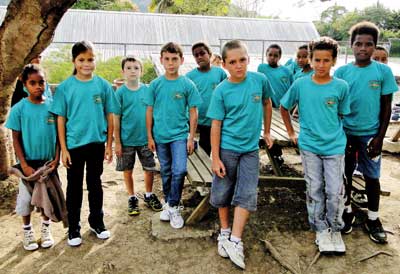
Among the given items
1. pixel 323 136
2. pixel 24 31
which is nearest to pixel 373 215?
pixel 323 136

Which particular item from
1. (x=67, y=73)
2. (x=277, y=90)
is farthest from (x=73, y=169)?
(x=67, y=73)

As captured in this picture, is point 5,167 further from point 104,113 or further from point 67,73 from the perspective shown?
point 67,73

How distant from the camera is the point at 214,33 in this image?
20094mm

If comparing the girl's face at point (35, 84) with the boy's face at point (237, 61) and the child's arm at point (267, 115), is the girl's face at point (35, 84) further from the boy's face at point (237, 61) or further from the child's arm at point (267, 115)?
the child's arm at point (267, 115)

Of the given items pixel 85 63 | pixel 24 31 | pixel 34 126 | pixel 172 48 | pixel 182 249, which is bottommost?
pixel 182 249

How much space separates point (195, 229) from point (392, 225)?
1.85 m

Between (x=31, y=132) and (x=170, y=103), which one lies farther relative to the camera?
(x=170, y=103)

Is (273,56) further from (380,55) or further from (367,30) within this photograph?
(367,30)

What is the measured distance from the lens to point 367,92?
3.02m

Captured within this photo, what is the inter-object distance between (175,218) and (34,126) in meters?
1.42

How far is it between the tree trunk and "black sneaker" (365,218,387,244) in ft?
10.6

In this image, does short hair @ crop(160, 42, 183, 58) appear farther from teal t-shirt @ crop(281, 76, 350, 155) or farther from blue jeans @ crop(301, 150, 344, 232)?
blue jeans @ crop(301, 150, 344, 232)

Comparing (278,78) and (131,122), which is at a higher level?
(278,78)

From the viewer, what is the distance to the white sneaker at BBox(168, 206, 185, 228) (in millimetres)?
3381
